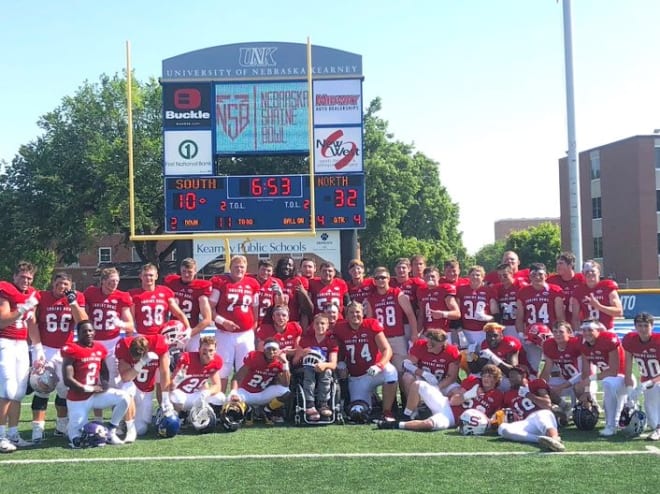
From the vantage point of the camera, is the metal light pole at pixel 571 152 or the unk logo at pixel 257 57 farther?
the unk logo at pixel 257 57

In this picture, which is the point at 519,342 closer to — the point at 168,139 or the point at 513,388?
the point at 513,388

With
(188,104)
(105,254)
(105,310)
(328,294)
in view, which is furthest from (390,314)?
(105,254)

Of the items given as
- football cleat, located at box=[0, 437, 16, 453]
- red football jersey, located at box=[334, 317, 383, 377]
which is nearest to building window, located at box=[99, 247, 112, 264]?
red football jersey, located at box=[334, 317, 383, 377]

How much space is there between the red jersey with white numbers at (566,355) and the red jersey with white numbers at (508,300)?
29.8 inches

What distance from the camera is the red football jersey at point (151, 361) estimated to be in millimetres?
6733

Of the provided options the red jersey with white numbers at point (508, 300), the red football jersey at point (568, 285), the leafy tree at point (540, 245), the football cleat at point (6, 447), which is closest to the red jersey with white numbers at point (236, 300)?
the football cleat at point (6, 447)

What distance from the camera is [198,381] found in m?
7.09

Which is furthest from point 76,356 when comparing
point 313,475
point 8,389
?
point 313,475

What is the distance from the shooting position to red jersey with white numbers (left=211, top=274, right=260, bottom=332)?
7.77 metres

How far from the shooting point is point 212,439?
6555 millimetres

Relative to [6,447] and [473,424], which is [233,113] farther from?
[473,424]

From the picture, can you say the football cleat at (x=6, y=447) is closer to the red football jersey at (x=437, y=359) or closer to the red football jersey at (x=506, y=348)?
the red football jersey at (x=437, y=359)

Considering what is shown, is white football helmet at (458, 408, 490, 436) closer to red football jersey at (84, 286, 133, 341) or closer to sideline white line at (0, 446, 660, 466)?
sideline white line at (0, 446, 660, 466)

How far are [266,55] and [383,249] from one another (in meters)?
21.4
